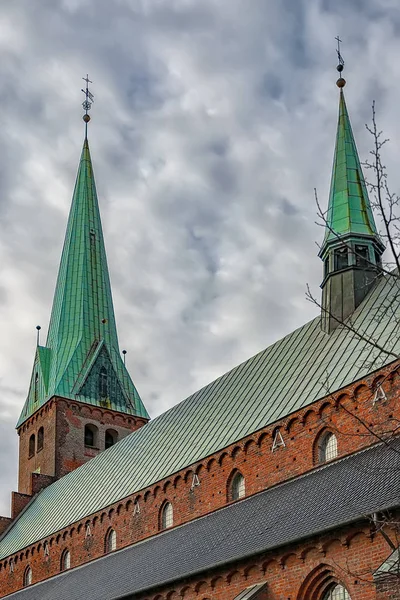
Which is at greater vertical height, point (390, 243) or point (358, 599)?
point (390, 243)

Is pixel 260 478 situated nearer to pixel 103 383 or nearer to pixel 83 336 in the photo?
pixel 103 383

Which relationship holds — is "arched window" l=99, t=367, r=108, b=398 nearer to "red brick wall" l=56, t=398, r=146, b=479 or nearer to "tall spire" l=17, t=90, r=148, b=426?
"tall spire" l=17, t=90, r=148, b=426

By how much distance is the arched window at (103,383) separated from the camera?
167 feet

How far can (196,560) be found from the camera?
23312 millimetres

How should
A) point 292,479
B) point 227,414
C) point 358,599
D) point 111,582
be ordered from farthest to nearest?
point 227,414 < point 111,582 < point 292,479 < point 358,599

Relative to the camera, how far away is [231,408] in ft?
99.0

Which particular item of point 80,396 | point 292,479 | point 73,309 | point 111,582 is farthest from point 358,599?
point 73,309

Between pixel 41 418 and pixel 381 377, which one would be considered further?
pixel 41 418

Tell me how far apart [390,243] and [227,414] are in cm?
2025

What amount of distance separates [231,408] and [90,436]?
68.6ft

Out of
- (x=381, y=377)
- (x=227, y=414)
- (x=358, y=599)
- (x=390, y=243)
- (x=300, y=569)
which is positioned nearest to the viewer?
(x=390, y=243)

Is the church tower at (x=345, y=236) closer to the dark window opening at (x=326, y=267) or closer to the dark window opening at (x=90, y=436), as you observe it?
the dark window opening at (x=326, y=267)

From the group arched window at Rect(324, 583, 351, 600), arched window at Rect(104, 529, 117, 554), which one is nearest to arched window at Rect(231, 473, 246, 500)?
arched window at Rect(324, 583, 351, 600)

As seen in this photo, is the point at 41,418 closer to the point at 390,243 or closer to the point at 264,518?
the point at 264,518
